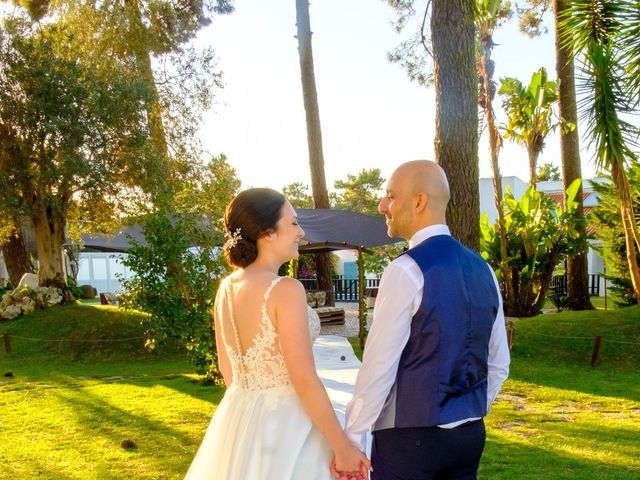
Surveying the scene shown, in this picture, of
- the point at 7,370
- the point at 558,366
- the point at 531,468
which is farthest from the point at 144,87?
the point at 531,468

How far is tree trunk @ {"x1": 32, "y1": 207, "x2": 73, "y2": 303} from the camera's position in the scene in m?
15.9

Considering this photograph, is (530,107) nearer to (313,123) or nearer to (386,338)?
(313,123)

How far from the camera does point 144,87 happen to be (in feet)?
50.8

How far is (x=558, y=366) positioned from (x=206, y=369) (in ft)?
20.5

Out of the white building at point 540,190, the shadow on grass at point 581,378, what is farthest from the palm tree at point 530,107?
the white building at point 540,190

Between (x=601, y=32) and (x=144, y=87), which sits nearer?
(x=601, y=32)

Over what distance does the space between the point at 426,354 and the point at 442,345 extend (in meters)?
0.07

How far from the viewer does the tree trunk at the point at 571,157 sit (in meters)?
16.7

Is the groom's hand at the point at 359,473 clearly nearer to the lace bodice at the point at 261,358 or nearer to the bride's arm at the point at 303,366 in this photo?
the bride's arm at the point at 303,366

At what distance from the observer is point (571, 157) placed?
56.2 ft

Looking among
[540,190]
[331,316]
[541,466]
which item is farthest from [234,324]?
[540,190]

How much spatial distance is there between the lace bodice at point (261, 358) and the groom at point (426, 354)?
0.45m

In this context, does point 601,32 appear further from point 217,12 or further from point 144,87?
point 217,12

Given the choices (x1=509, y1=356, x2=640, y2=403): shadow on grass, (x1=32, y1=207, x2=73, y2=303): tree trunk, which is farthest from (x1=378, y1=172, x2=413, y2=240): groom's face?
(x1=32, y1=207, x2=73, y2=303): tree trunk
